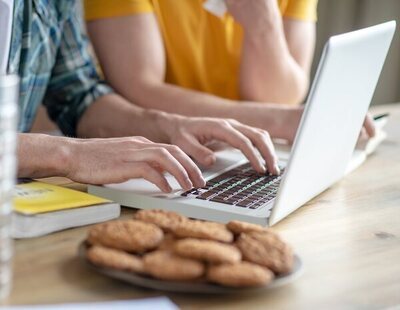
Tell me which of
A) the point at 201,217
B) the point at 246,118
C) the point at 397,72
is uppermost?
the point at 201,217

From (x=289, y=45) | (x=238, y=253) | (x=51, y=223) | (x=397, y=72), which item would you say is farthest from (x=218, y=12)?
(x=397, y=72)

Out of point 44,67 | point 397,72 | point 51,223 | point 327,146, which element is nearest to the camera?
point 51,223

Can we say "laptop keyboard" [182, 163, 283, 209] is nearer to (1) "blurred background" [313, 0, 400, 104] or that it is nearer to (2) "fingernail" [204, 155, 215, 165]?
(2) "fingernail" [204, 155, 215, 165]

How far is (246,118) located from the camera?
1.63 m

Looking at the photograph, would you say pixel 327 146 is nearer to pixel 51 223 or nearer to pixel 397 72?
pixel 51 223

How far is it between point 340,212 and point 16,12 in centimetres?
73

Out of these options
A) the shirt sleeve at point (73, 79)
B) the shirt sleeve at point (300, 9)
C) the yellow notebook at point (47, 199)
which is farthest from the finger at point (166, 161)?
the shirt sleeve at point (300, 9)

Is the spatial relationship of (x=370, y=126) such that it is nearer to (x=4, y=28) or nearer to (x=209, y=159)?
(x=209, y=159)

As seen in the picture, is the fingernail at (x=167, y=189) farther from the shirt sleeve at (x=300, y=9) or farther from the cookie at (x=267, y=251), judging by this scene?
the shirt sleeve at (x=300, y=9)

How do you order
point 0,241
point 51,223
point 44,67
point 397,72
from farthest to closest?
1. point 397,72
2. point 44,67
3. point 51,223
4. point 0,241

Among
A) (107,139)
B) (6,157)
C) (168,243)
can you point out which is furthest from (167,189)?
(6,157)

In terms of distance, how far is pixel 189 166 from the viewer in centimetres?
118

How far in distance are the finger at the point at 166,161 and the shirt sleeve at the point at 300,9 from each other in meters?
0.87

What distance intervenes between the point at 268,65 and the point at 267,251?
1048mm
